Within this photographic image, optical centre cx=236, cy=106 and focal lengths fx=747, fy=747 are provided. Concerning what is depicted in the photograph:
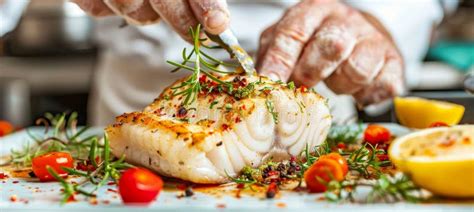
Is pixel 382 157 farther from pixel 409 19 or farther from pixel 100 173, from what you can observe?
pixel 409 19

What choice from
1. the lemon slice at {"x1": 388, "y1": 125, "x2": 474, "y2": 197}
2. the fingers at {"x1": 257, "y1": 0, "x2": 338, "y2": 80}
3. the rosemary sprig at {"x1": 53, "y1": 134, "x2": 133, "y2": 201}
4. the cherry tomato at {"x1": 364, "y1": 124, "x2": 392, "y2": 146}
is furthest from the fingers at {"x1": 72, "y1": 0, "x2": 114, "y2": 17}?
the lemon slice at {"x1": 388, "y1": 125, "x2": 474, "y2": 197}

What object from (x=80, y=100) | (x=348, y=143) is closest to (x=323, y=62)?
(x=348, y=143)

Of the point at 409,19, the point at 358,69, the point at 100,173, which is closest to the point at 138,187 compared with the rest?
the point at 100,173

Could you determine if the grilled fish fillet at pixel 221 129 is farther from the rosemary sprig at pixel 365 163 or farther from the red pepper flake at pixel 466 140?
the red pepper flake at pixel 466 140

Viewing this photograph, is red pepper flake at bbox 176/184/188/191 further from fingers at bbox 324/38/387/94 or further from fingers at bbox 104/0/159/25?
fingers at bbox 324/38/387/94

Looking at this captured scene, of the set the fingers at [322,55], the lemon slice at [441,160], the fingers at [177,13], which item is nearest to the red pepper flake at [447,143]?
the lemon slice at [441,160]

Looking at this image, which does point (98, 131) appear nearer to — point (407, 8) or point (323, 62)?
point (323, 62)
